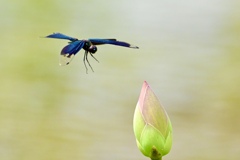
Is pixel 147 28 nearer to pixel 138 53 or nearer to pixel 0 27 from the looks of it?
pixel 138 53

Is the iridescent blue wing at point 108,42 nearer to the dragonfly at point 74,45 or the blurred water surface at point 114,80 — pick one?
the dragonfly at point 74,45

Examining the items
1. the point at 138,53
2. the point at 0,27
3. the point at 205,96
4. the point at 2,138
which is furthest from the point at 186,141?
the point at 0,27

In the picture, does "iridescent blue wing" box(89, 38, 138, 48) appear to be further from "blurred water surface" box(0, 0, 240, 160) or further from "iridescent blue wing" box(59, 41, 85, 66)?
"blurred water surface" box(0, 0, 240, 160)

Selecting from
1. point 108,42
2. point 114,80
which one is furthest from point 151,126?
point 114,80

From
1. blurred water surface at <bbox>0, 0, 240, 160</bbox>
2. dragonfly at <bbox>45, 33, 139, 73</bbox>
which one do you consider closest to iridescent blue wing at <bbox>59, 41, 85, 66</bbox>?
dragonfly at <bbox>45, 33, 139, 73</bbox>

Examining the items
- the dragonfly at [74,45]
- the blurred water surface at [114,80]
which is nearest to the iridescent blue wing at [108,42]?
the dragonfly at [74,45]
